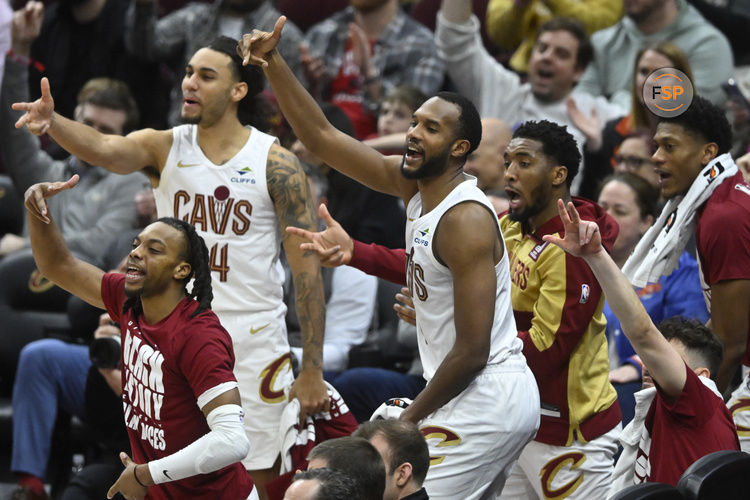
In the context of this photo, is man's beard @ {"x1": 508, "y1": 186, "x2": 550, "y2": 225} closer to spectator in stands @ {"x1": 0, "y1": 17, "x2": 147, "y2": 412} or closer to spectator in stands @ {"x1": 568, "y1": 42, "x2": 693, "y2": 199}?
spectator in stands @ {"x1": 568, "y1": 42, "x2": 693, "y2": 199}

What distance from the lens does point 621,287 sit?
3.91m

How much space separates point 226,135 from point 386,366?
1.93 meters

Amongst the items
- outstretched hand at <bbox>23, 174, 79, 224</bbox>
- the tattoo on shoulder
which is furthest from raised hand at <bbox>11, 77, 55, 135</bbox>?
the tattoo on shoulder

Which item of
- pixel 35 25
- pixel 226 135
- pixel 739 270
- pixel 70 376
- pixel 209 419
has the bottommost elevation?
pixel 70 376

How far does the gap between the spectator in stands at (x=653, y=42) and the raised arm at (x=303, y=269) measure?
3.44 meters

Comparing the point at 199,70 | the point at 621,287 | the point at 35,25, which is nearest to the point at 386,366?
the point at 199,70

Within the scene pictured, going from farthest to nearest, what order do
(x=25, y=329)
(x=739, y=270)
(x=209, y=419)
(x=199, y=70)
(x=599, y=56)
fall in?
(x=599, y=56), (x=25, y=329), (x=199, y=70), (x=739, y=270), (x=209, y=419)

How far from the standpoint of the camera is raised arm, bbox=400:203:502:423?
391cm

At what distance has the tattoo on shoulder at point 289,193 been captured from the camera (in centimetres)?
507

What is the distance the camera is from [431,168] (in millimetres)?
4176

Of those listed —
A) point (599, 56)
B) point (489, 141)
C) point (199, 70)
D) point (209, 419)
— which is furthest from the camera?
point (599, 56)

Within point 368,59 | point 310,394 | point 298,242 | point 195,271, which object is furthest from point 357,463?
point 368,59

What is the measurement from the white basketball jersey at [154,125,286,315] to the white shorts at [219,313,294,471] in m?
0.07

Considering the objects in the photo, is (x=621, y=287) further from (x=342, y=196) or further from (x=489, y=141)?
(x=342, y=196)
